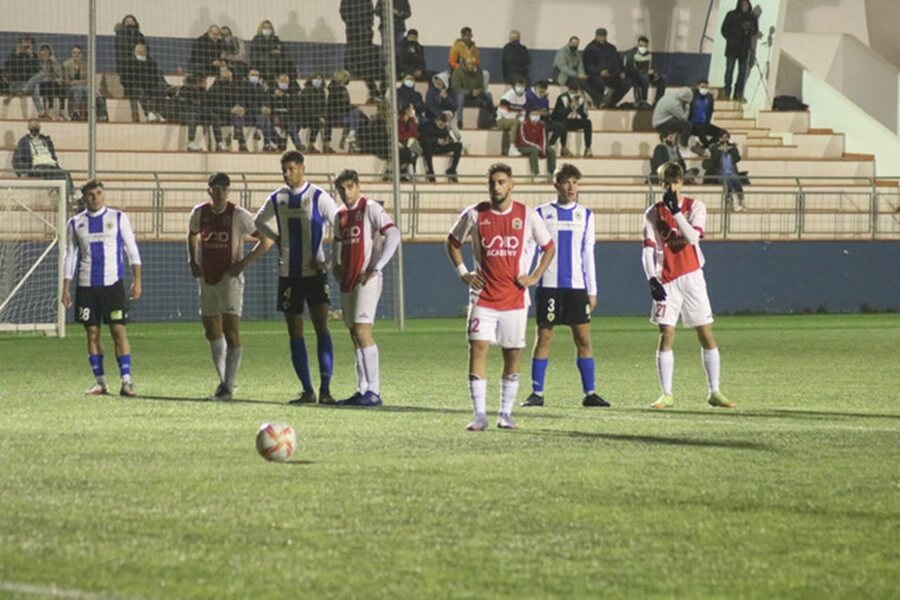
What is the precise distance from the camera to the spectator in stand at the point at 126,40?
1207 inches

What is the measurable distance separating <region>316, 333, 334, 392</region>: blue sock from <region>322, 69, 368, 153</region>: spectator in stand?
16866 mm

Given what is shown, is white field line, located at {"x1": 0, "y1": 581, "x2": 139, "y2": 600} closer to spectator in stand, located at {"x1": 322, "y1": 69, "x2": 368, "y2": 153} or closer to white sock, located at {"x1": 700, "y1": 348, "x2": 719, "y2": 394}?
white sock, located at {"x1": 700, "y1": 348, "x2": 719, "y2": 394}

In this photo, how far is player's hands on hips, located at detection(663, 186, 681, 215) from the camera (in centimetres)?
1370

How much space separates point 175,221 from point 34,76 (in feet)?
12.9

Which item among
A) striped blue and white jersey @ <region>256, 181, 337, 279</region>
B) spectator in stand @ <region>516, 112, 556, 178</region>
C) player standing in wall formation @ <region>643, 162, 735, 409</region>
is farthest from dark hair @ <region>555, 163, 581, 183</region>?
spectator in stand @ <region>516, 112, 556, 178</region>

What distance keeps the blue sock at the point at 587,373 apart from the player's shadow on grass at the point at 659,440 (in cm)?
240

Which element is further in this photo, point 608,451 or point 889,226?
point 889,226

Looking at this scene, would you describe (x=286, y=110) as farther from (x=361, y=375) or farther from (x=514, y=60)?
(x=361, y=375)

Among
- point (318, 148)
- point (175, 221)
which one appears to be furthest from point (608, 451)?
point (318, 148)

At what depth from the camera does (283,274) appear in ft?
46.3

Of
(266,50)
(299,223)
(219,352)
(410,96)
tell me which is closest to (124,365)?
(219,352)

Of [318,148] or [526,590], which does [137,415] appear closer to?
[526,590]

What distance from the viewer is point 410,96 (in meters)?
32.4

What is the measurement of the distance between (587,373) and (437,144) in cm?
1829
